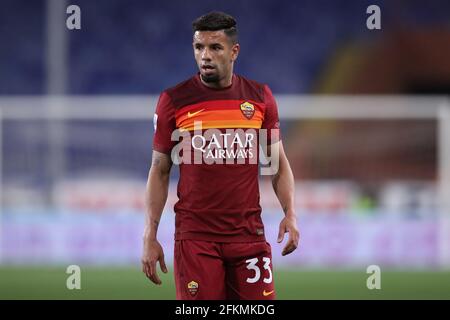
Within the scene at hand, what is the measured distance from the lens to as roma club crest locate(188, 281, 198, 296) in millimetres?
4328

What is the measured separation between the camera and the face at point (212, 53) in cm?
441

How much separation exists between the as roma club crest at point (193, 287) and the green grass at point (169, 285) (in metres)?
4.03

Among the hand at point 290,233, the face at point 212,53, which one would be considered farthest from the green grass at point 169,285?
the face at point 212,53

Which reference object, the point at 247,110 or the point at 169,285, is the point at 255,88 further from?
the point at 169,285

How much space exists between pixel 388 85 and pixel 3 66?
25.1ft

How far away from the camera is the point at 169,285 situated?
374 inches

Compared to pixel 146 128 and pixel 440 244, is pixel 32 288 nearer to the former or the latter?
pixel 146 128

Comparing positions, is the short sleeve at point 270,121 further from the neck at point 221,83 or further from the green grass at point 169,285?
the green grass at point 169,285

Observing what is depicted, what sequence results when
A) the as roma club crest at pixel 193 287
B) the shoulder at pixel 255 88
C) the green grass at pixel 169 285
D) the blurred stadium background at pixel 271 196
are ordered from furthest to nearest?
the blurred stadium background at pixel 271 196, the green grass at pixel 169 285, the shoulder at pixel 255 88, the as roma club crest at pixel 193 287

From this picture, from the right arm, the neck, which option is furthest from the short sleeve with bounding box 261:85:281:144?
the right arm

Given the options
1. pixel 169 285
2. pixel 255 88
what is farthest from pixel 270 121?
pixel 169 285

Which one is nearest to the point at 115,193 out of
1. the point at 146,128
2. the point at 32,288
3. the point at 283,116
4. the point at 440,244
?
the point at 146,128

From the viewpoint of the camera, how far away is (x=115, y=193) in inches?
482

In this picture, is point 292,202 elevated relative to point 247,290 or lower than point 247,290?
elevated
